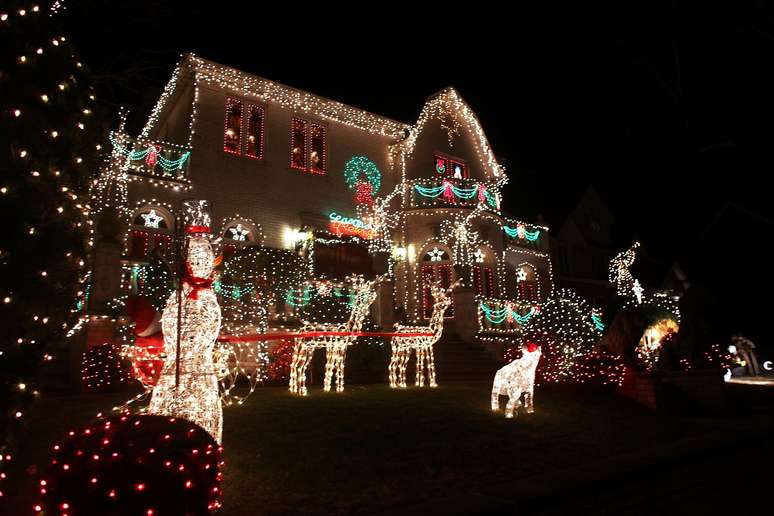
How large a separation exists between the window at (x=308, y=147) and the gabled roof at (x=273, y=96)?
571 millimetres

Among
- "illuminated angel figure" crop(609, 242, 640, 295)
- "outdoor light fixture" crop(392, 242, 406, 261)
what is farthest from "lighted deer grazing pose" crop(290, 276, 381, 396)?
"illuminated angel figure" crop(609, 242, 640, 295)

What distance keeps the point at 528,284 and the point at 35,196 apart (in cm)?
2295

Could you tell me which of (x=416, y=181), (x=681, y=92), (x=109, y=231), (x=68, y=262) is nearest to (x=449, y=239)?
(x=416, y=181)

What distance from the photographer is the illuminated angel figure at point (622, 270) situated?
29188 mm

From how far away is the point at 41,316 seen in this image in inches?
183

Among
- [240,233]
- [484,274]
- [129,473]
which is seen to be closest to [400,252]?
[484,274]

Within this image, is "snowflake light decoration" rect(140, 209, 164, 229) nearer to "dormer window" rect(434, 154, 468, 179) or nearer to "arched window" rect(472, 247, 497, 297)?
"dormer window" rect(434, 154, 468, 179)

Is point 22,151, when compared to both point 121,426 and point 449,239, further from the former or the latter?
point 449,239

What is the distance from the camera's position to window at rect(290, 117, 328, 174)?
1931cm

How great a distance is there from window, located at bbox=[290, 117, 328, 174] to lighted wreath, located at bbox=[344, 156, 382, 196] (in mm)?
1075

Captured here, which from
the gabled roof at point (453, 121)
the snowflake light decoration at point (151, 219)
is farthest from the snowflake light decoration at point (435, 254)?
the snowflake light decoration at point (151, 219)

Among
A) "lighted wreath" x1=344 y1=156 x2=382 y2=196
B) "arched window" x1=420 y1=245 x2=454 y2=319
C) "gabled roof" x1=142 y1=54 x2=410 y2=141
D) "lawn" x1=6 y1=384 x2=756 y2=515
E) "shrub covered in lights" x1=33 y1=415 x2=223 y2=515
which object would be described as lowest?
"lawn" x1=6 y1=384 x2=756 y2=515

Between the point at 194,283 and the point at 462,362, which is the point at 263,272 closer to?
the point at 462,362

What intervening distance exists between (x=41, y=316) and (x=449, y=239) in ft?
55.4
